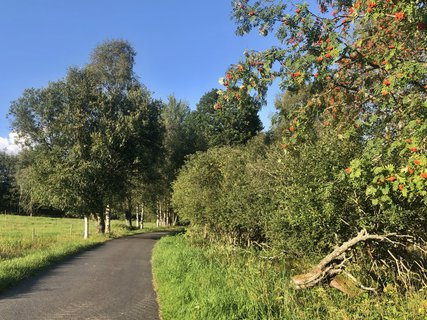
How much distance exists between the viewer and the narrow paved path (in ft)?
26.6

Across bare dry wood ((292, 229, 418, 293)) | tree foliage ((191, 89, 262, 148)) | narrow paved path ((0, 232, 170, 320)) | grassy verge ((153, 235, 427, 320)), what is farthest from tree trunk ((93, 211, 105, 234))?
bare dry wood ((292, 229, 418, 293))

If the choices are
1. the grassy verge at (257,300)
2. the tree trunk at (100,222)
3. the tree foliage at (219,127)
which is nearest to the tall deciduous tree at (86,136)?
the tree trunk at (100,222)

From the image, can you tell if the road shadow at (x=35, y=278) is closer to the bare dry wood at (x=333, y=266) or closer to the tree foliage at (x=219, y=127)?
the bare dry wood at (x=333, y=266)

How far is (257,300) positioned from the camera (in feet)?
25.6

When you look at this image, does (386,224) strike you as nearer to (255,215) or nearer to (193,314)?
(193,314)

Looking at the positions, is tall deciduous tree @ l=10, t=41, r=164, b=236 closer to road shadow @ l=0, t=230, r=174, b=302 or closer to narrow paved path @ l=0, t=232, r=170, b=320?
road shadow @ l=0, t=230, r=174, b=302

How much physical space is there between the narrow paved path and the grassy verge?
2.03ft

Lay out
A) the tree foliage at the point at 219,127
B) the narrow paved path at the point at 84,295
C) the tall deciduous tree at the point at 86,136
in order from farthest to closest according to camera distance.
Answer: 1. the tree foliage at the point at 219,127
2. the tall deciduous tree at the point at 86,136
3. the narrow paved path at the point at 84,295

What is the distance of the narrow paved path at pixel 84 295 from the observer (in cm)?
812

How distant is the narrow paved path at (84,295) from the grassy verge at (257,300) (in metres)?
0.62

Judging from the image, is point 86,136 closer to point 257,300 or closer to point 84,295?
point 84,295

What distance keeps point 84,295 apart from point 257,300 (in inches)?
180

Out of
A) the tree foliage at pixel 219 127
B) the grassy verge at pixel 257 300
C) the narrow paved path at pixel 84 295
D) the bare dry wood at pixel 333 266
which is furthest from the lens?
the tree foliage at pixel 219 127

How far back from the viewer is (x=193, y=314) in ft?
23.1
